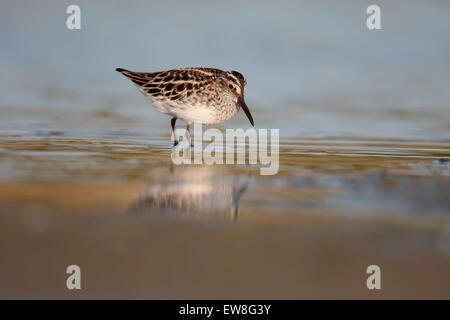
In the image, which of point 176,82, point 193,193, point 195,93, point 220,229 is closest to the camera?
point 220,229

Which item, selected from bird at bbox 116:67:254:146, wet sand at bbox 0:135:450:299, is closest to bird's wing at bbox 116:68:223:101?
bird at bbox 116:67:254:146

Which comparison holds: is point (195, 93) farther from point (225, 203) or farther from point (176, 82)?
point (225, 203)

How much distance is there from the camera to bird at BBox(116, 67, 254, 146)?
948 centimetres

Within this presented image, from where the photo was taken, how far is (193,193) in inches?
224

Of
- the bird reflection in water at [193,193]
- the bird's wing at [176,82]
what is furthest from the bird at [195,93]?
the bird reflection in water at [193,193]

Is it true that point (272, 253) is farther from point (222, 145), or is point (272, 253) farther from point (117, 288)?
point (222, 145)

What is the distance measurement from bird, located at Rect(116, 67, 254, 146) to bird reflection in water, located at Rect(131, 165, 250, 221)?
2360mm

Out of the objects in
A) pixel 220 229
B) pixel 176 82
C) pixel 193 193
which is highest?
pixel 176 82

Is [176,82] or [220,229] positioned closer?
[220,229]

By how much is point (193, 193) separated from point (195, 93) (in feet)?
13.2

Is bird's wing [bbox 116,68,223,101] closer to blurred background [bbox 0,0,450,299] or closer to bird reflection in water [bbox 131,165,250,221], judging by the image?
Result: blurred background [bbox 0,0,450,299]

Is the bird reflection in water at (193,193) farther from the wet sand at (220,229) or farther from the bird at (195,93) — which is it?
the bird at (195,93)

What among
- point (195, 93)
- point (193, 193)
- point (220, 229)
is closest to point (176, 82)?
point (195, 93)
